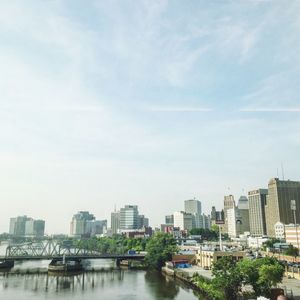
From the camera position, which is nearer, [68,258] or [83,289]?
[83,289]

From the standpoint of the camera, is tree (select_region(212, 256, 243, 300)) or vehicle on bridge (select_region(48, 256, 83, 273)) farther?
vehicle on bridge (select_region(48, 256, 83, 273))

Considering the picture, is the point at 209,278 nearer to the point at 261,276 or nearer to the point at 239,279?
the point at 261,276

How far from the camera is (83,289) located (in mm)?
72938

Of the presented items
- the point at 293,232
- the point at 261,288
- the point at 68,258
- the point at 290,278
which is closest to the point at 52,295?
the point at 261,288

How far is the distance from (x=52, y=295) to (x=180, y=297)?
76.0 feet

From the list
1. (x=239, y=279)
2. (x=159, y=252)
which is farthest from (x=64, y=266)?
(x=239, y=279)

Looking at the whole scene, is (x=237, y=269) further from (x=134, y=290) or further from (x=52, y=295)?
(x=52, y=295)

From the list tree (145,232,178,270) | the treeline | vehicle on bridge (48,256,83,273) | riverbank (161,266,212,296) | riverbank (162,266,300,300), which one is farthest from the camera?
vehicle on bridge (48,256,83,273)

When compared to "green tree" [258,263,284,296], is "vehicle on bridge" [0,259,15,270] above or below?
below

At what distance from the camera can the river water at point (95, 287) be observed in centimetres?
6397

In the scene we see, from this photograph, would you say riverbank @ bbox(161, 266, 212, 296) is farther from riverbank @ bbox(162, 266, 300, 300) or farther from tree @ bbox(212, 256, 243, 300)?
tree @ bbox(212, 256, 243, 300)

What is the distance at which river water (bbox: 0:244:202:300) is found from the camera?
2518 inches

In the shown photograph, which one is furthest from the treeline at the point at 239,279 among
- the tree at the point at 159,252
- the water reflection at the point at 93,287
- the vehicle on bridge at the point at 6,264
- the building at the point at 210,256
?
the vehicle on bridge at the point at 6,264

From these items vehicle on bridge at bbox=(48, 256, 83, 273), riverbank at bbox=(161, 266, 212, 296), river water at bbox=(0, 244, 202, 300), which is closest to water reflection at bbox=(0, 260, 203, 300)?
river water at bbox=(0, 244, 202, 300)
